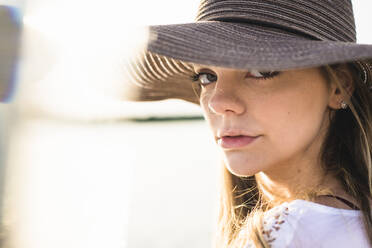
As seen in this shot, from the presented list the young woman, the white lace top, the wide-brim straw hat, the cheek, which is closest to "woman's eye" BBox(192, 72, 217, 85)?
the young woman

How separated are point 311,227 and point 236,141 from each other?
337 mm

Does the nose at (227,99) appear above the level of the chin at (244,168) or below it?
above

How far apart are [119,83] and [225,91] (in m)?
0.84

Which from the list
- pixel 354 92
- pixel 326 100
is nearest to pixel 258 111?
pixel 326 100

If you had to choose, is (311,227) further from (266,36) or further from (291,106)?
(266,36)

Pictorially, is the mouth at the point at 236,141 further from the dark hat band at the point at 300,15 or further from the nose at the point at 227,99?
the dark hat band at the point at 300,15

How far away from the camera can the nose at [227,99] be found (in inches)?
50.0

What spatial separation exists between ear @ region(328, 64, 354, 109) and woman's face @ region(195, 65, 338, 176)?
0.02 m

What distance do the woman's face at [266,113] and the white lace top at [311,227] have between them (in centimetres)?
23

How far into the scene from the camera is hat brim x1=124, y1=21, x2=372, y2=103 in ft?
3.40

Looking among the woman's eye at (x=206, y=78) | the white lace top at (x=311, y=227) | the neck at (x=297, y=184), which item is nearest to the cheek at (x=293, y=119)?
the neck at (x=297, y=184)

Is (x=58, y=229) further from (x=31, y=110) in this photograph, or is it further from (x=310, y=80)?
(x=310, y=80)

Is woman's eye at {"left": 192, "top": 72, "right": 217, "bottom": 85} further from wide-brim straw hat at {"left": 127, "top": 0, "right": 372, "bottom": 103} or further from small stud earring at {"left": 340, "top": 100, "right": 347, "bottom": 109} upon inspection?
small stud earring at {"left": 340, "top": 100, "right": 347, "bottom": 109}

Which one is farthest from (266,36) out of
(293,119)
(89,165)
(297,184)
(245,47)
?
(89,165)
